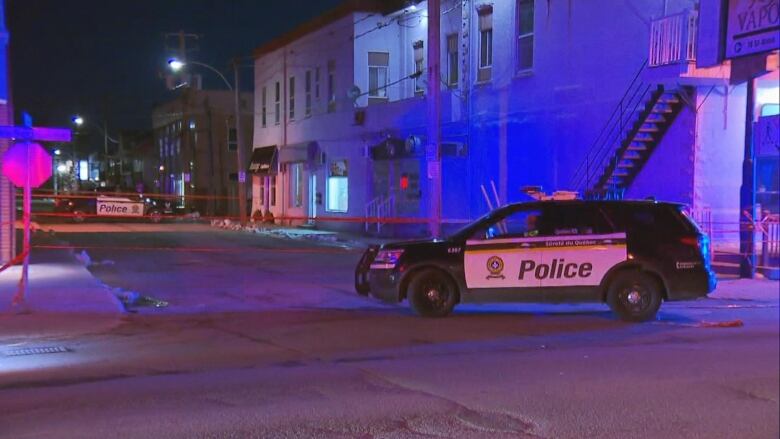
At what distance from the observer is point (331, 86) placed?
108 feet

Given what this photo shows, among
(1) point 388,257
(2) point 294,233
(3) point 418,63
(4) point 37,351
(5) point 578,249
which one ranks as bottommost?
(4) point 37,351

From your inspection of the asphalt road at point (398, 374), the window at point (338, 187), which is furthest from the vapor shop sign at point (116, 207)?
the asphalt road at point (398, 374)

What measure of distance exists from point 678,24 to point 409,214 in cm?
1304

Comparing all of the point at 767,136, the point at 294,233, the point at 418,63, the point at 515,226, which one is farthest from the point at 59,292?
the point at 418,63

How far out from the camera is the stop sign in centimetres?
1187

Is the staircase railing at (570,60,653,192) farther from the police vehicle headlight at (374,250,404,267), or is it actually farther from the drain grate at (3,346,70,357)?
the drain grate at (3,346,70,357)

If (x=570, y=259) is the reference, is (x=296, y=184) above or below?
above

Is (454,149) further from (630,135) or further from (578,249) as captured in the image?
(578,249)

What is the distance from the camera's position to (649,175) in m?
18.0

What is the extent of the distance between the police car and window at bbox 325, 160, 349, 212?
68.4ft

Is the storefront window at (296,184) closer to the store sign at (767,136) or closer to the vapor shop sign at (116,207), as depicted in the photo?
the vapor shop sign at (116,207)

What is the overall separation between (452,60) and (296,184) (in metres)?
14.2

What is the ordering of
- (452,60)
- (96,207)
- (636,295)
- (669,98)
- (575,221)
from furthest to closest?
(96,207), (452,60), (669,98), (575,221), (636,295)

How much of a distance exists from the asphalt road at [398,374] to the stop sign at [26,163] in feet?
9.31
